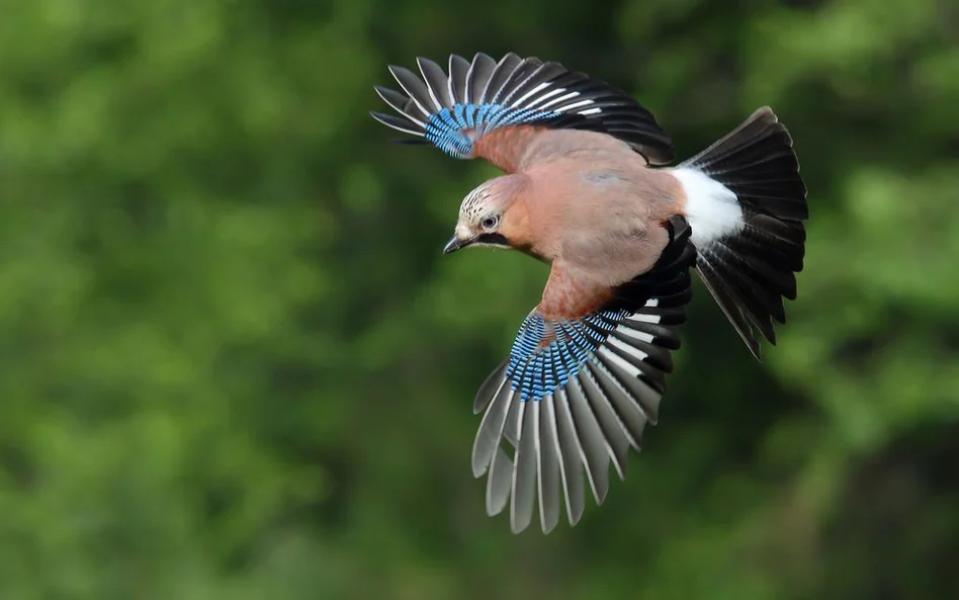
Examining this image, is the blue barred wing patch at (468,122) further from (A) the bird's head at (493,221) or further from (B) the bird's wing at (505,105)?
(A) the bird's head at (493,221)

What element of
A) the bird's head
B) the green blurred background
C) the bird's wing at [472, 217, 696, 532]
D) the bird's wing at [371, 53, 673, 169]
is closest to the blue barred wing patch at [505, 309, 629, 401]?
the bird's wing at [472, 217, 696, 532]

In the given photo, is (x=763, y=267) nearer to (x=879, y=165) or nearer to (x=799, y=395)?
(x=879, y=165)

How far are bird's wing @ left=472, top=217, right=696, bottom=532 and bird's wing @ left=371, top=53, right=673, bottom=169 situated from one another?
22.9 inches

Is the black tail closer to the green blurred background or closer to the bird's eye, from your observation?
the bird's eye

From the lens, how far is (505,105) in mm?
6449

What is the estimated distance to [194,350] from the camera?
13164 mm

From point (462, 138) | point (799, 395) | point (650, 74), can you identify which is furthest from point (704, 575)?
point (462, 138)

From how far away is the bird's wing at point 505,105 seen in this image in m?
6.34

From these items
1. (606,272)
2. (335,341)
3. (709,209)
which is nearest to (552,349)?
(606,272)

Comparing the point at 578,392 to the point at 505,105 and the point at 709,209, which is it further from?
the point at 505,105

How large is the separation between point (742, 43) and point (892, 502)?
2.84 m

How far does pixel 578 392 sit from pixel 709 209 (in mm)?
686

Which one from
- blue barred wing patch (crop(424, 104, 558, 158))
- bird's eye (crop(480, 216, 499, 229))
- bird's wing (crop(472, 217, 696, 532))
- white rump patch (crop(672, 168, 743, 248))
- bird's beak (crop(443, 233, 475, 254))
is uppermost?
blue barred wing patch (crop(424, 104, 558, 158))

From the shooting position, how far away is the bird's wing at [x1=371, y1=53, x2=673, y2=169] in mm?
6344
